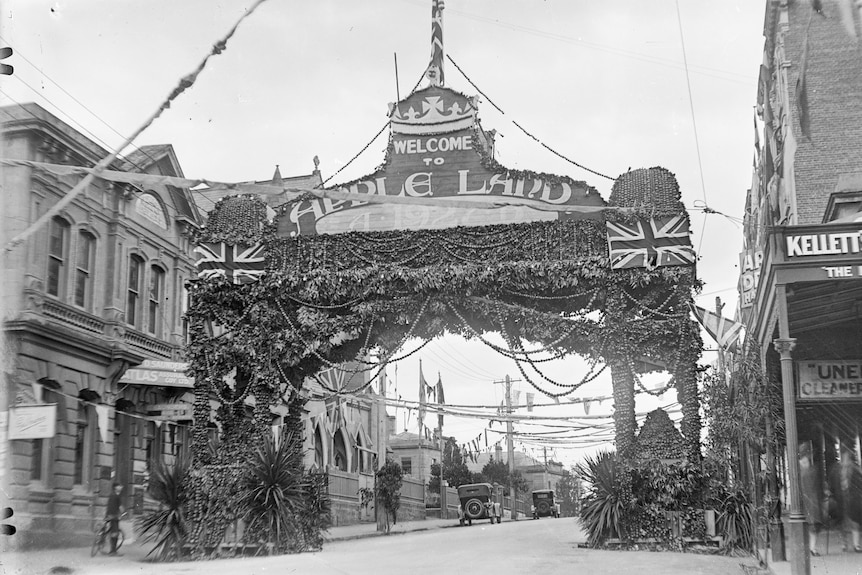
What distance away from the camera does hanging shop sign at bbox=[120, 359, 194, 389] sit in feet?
79.4

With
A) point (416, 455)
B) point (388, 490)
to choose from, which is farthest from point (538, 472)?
point (388, 490)

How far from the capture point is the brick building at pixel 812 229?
39.3 ft

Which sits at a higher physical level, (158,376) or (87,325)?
(87,325)

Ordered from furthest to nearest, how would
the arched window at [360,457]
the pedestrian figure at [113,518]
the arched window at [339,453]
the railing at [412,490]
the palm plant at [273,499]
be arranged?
the railing at [412,490] < the arched window at [360,457] < the arched window at [339,453] < the pedestrian figure at [113,518] < the palm plant at [273,499]

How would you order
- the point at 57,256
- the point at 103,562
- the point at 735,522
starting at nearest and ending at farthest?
the point at 735,522 → the point at 103,562 → the point at 57,256

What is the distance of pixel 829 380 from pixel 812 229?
5.79 meters

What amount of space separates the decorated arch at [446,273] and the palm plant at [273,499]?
1.64 meters

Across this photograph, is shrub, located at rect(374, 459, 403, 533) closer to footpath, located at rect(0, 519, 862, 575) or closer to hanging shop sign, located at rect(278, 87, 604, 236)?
footpath, located at rect(0, 519, 862, 575)

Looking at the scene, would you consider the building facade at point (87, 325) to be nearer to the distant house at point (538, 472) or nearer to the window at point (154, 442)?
the window at point (154, 442)

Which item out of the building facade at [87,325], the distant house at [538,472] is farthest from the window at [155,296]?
the distant house at [538,472]

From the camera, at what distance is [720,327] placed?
60.4 feet

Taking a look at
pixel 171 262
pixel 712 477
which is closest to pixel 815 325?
pixel 712 477

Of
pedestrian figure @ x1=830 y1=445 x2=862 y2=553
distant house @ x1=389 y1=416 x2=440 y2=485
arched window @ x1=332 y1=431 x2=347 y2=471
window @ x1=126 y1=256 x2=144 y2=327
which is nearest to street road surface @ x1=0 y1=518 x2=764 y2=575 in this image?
pedestrian figure @ x1=830 y1=445 x2=862 y2=553

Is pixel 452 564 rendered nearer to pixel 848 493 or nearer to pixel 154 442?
pixel 848 493
